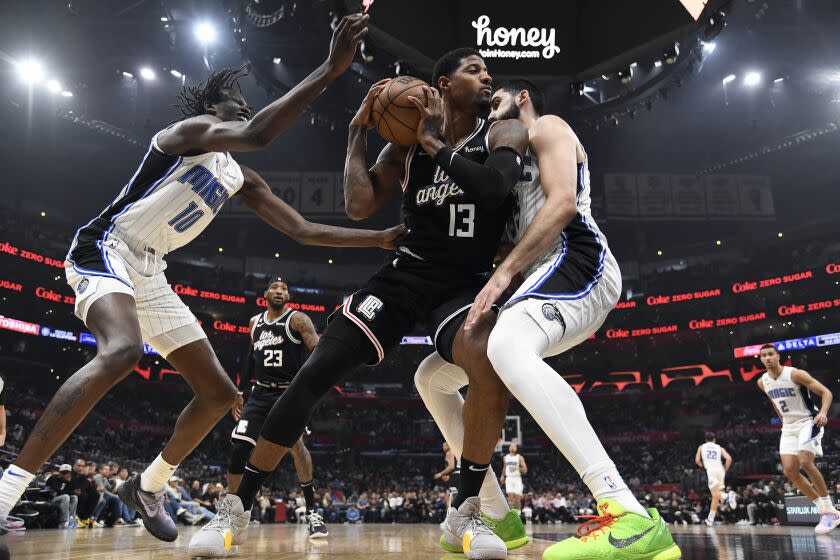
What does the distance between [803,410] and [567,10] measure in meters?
6.42

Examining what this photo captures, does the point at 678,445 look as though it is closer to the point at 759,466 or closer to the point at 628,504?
the point at 759,466

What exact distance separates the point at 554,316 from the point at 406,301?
30.6 inches

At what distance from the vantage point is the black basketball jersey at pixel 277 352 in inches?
Result: 242

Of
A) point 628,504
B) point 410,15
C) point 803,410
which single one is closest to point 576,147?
point 628,504

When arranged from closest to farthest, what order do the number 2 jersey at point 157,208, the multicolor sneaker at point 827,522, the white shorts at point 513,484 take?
the number 2 jersey at point 157,208
the multicolor sneaker at point 827,522
the white shorts at point 513,484

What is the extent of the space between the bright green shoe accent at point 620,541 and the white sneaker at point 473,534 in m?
0.34

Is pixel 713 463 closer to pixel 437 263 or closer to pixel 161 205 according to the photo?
pixel 437 263

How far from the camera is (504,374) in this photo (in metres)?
2.35

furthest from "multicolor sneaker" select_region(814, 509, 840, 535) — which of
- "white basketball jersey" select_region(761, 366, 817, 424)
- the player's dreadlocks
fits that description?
the player's dreadlocks

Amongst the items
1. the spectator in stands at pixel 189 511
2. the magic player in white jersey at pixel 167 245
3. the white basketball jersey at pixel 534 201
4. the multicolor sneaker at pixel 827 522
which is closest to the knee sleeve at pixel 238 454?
the magic player in white jersey at pixel 167 245

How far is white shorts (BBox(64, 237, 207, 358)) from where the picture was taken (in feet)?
9.80

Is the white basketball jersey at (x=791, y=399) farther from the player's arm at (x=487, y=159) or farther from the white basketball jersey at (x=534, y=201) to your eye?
the player's arm at (x=487, y=159)

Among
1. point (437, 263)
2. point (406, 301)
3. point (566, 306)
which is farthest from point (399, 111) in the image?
point (566, 306)

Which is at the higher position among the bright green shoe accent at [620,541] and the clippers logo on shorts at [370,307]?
the clippers logo on shorts at [370,307]
